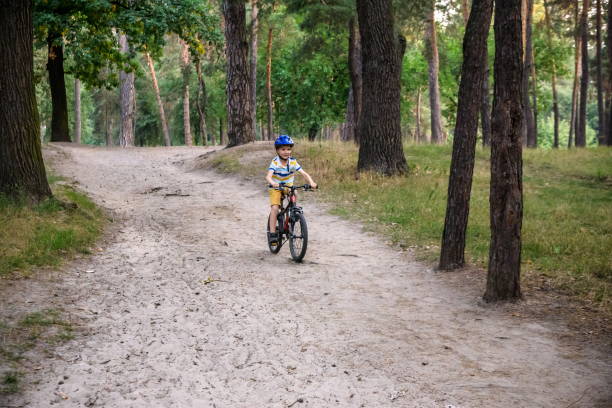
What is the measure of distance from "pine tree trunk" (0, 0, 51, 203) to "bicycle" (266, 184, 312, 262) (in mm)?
4424

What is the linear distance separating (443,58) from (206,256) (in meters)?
25.1

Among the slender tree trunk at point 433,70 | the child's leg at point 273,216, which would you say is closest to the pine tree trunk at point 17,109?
the child's leg at point 273,216

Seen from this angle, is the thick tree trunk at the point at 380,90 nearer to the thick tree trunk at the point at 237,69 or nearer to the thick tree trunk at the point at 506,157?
the thick tree trunk at the point at 237,69

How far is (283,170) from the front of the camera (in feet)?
28.3

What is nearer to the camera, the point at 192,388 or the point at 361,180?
the point at 192,388

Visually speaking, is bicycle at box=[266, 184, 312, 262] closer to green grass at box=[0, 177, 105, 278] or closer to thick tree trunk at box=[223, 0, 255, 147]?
green grass at box=[0, 177, 105, 278]

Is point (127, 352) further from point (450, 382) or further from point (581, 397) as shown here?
point (581, 397)

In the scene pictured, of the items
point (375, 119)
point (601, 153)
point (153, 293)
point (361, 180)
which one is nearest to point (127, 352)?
point (153, 293)

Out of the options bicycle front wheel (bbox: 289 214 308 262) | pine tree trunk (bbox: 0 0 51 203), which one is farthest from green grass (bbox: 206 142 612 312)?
pine tree trunk (bbox: 0 0 51 203)

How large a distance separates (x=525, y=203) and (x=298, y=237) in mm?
6207

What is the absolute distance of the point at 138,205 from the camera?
1280cm

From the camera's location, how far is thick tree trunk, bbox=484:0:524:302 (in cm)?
601

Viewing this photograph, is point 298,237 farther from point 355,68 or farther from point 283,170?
point 355,68

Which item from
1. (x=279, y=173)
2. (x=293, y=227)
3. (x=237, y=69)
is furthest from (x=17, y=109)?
(x=237, y=69)
